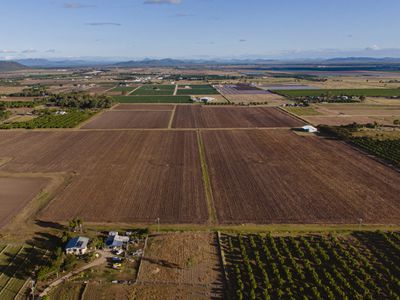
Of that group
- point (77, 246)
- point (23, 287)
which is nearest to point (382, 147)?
point (77, 246)

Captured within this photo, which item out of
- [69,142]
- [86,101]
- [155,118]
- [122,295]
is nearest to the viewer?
[122,295]

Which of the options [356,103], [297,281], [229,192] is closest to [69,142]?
[229,192]

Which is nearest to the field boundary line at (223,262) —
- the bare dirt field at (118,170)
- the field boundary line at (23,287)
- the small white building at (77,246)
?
the bare dirt field at (118,170)

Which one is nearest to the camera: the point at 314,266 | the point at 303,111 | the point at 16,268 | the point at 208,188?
the point at 16,268

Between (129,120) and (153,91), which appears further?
(153,91)

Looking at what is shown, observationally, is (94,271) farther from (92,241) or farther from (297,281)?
(297,281)

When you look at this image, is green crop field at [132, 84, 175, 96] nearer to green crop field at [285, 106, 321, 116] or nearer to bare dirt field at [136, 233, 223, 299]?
green crop field at [285, 106, 321, 116]

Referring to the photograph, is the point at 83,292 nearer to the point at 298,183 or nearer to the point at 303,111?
the point at 298,183
